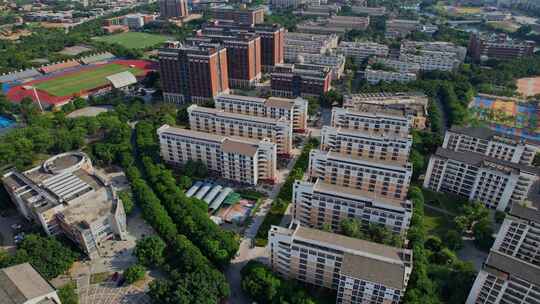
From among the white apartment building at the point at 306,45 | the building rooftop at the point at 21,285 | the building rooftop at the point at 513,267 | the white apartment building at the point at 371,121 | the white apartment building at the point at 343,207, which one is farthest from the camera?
the white apartment building at the point at 306,45

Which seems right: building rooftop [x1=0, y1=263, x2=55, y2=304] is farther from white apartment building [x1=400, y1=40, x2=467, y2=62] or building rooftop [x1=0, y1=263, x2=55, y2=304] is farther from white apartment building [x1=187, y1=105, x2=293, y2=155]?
white apartment building [x1=400, y1=40, x2=467, y2=62]

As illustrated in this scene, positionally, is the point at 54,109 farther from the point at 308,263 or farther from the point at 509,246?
the point at 509,246

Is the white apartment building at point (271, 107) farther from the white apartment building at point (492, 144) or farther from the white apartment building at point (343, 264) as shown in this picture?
the white apartment building at point (343, 264)

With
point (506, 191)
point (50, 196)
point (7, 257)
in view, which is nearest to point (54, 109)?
point (50, 196)

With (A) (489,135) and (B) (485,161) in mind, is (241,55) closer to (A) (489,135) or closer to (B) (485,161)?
(A) (489,135)

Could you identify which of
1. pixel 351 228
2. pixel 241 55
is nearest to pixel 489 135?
pixel 351 228

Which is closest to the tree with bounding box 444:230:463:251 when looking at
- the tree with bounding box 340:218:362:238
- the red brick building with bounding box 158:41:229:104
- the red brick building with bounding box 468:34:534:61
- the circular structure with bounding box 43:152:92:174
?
the tree with bounding box 340:218:362:238

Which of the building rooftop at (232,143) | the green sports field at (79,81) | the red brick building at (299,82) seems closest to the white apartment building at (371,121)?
the building rooftop at (232,143)
